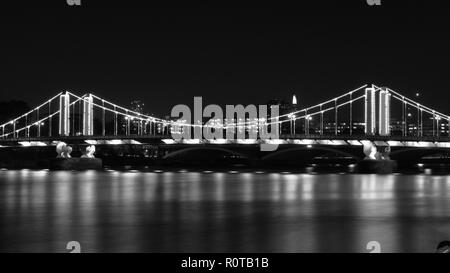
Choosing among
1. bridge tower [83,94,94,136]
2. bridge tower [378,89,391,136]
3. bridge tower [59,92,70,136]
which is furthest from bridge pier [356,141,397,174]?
bridge tower [59,92,70,136]

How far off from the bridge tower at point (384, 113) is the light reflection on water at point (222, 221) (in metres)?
38.5

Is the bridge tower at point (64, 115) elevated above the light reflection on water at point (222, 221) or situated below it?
above

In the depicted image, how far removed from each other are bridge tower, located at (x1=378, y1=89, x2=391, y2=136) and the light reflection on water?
1518 inches

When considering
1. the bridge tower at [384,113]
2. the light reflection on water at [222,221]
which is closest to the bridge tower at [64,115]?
→ the bridge tower at [384,113]

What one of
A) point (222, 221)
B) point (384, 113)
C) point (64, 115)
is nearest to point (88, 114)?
point (64, 115)

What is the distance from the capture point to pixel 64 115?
296 feet

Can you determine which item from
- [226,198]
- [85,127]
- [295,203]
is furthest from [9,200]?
[85,127]

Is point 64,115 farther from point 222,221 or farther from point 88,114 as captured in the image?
point 222,221

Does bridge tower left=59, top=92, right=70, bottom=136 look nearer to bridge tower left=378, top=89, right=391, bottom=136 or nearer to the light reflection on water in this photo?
bridge tower left=378, top=89, right=391, bottom=136

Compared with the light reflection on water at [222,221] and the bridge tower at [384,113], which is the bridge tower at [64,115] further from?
the light reflection on water at [222,221]

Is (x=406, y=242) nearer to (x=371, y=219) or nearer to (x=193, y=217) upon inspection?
(x=371, y=219)

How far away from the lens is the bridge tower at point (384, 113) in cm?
7419

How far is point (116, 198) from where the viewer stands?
33.0 metres

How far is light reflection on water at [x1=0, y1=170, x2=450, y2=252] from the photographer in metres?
16.7
